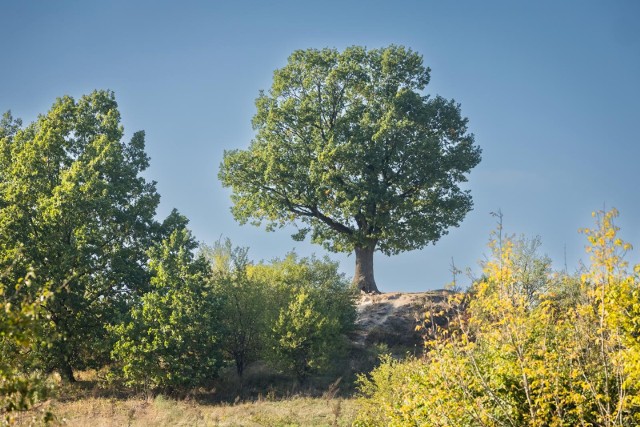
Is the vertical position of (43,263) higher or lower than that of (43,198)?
lower

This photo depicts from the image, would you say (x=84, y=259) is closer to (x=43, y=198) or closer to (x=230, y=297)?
(x=43, y=198)

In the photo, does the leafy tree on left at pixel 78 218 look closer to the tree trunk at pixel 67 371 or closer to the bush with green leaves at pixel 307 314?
the tree trunk at pixel 67 371

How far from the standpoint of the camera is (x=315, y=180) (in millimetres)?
49406

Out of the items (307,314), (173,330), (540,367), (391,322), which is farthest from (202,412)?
(540,367)

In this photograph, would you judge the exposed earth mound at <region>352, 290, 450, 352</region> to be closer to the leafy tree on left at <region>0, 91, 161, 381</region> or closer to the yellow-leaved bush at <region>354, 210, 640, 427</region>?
the leafy tree on left at <region>0, 91, 161, 381</region>

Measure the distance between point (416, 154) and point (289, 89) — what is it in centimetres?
1151

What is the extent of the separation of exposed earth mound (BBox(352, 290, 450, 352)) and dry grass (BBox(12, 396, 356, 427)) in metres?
11.5

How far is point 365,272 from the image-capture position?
52.6 metres

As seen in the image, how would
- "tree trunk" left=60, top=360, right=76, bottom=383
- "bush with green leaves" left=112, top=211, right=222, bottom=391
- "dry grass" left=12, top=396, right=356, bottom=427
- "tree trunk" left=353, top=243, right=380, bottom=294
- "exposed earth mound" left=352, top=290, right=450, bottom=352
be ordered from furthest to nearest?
"tree trunk" left=353, top=243, right=380, bottom=294, "exposed earth mound" left=352, top=290, right=450, bottom=352, "tree trunk" left=60, top=360, right=76, bottom=383, "bush with green leaves" left=112, top=211, right=222, bottom=391, "dry grass" left=12, top=396, right=356, bottom=427

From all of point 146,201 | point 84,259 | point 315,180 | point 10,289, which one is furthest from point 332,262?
point 10,289

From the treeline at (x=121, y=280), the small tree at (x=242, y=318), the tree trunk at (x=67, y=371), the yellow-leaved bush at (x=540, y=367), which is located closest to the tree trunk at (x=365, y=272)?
the treeline at (x=121, y=280)

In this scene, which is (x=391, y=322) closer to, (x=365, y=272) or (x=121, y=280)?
(x=365, y=272)

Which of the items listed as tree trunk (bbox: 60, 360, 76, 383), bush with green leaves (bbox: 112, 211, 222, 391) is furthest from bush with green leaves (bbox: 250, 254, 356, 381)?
tree trunk (bbox: 60, 360, 76, 383)

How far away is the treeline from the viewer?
3647 centimetres
